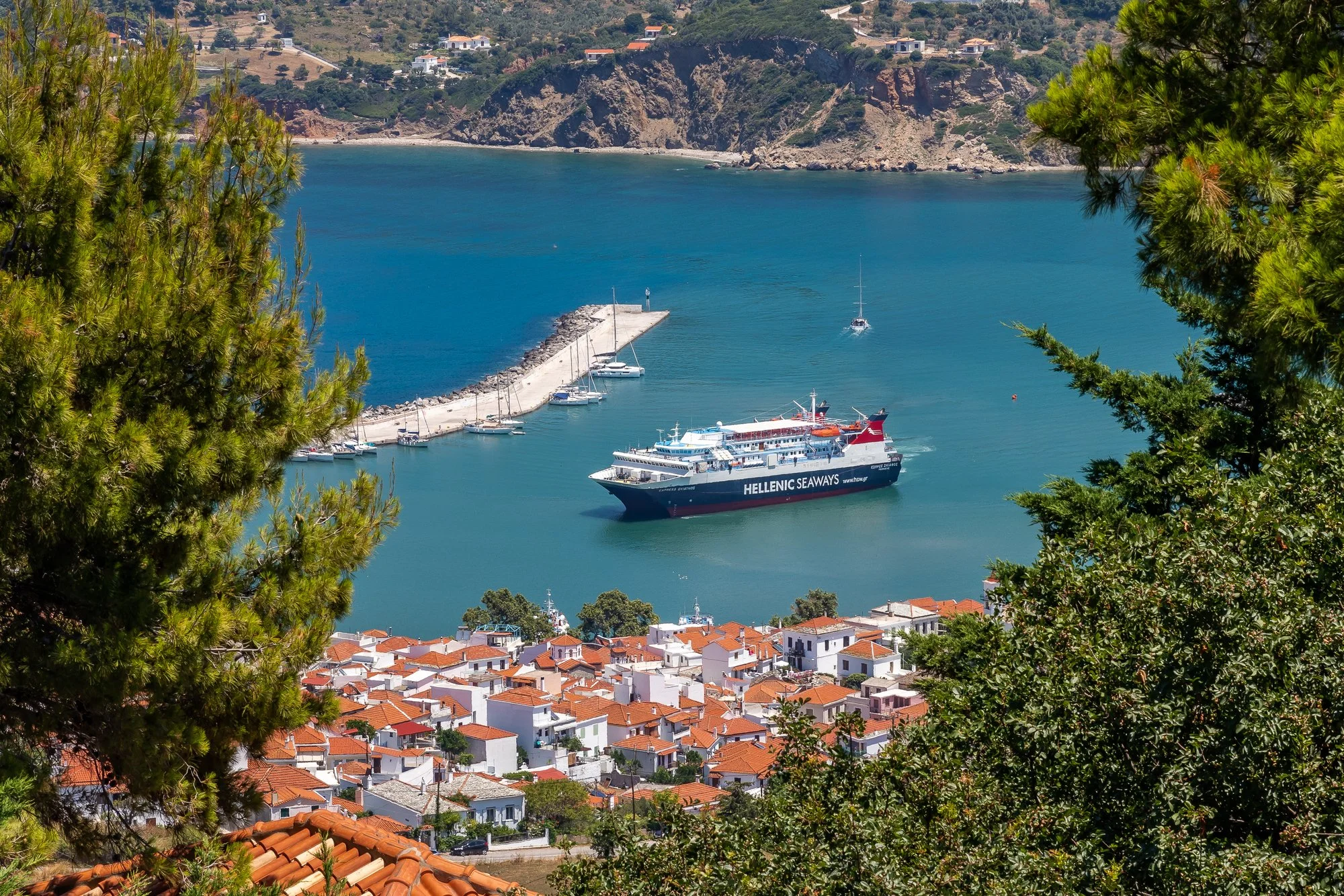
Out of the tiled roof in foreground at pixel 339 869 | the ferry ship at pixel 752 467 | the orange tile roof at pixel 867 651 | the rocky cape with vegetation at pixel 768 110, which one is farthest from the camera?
the rocky cape with vegetation at pixel 768 110

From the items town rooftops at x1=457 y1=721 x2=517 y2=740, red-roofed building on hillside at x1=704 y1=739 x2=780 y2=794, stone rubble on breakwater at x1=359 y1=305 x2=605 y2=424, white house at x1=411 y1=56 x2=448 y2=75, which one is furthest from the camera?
white house at x1=411 y1=56 x2=448 y2=75

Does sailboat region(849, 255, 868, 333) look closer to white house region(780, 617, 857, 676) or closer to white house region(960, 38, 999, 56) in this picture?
white house region(780, 617, 857, 676)

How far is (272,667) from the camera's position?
3.72 metres

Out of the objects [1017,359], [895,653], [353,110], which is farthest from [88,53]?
[353,110]

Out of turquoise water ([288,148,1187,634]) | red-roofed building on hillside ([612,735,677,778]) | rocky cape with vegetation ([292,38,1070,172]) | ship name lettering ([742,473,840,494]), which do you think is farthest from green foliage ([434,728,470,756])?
rocky cape with vegetation ([292,38,1070,172])

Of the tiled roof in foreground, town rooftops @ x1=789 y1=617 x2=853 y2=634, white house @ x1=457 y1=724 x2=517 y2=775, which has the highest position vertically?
the tiled roof in foreground

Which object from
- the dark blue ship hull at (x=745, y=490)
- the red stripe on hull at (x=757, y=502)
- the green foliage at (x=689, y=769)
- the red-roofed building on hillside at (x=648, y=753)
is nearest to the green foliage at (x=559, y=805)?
the green foliage at (x=689, y=769)

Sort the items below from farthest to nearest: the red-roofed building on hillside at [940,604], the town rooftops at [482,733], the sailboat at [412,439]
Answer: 1. the sailboat at [412,439]
2. the red-roofed building on hillside at [940,604]
3. the town rooftops at [482,733]

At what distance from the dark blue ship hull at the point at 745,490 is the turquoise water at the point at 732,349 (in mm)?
305

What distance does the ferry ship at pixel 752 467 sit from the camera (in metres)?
30.2

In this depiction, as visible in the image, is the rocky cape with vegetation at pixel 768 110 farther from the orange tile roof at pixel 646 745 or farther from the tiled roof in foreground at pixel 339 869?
the tiled roof in foreground at pixel 339 869

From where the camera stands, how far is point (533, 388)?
3894 cm

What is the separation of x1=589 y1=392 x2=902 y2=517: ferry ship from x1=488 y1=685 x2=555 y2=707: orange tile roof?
9917 mm

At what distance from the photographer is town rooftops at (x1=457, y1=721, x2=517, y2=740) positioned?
62.0 feet
